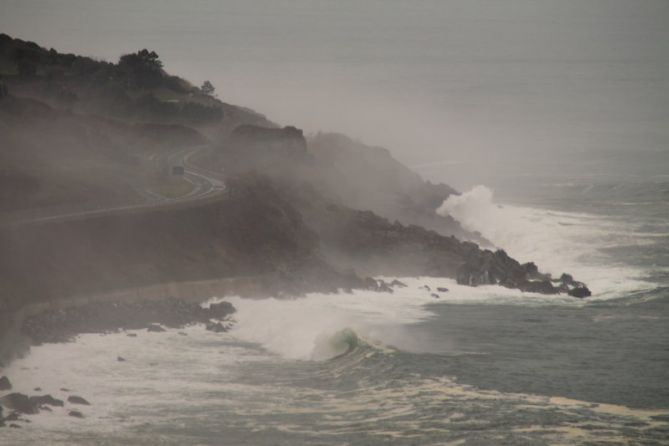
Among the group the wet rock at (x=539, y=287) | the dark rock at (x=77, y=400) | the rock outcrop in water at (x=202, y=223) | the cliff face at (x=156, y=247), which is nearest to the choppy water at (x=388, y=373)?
the dark rock at (x=77, y=400)

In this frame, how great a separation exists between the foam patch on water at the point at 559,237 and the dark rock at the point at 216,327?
2516 centimetres

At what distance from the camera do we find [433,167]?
162125mm

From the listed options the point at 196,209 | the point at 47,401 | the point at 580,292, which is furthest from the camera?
the point at 196,209

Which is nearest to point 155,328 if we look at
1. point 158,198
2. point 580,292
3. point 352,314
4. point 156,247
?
point 352,314

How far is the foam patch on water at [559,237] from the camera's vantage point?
8762cm

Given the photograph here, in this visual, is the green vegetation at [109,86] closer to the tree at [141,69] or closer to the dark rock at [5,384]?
the tree at [141,69]

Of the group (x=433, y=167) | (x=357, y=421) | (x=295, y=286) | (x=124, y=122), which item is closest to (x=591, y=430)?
(x=357, y=421)

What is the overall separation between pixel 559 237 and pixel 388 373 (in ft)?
153

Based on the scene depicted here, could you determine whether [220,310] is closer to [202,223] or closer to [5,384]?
[202,223]

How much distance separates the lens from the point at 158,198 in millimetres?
88188

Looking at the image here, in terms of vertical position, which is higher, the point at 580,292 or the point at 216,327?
the point at 580,292

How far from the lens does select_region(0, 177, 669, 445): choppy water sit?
49.5 meters

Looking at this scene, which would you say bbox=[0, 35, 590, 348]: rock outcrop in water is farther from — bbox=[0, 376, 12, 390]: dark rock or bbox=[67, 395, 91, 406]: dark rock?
bbox=[67, 395, 91, 406]: dark rock

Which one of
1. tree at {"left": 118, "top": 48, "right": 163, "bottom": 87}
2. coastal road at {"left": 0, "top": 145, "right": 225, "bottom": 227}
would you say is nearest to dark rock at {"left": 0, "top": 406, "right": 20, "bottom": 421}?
coastal road at {"left": 0, "top": 145, "right": 225, "bottom": 227}
